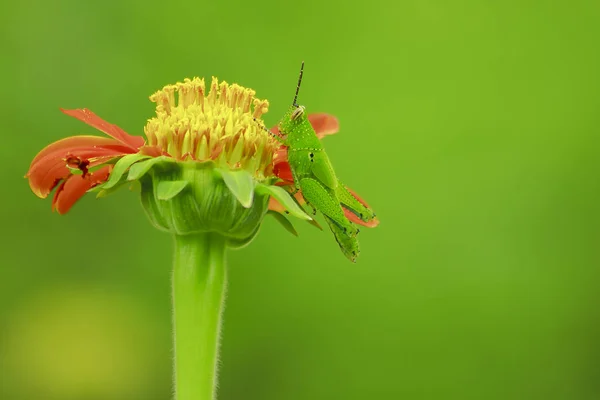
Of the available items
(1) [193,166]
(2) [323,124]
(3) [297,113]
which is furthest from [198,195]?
(2) [323,124]

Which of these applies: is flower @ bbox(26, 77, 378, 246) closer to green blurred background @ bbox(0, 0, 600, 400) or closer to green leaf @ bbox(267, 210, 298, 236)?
green leaf @ bbox(267, 210, 298, 236)

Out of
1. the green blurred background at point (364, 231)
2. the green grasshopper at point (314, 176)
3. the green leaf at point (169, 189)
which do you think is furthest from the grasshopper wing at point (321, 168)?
the green blurred background at point (364, 231)

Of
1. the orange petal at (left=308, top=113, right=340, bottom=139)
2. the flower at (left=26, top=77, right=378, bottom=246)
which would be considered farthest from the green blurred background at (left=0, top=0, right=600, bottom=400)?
the flower at (left=26, top=77, right=378, bottom=246)

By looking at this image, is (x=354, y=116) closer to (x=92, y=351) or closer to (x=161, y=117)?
(x=92, y=351)

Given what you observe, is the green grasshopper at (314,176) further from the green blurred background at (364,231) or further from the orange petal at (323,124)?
the green blurred background at (364,231)

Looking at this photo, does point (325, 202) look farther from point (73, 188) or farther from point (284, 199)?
point (73, 188)
